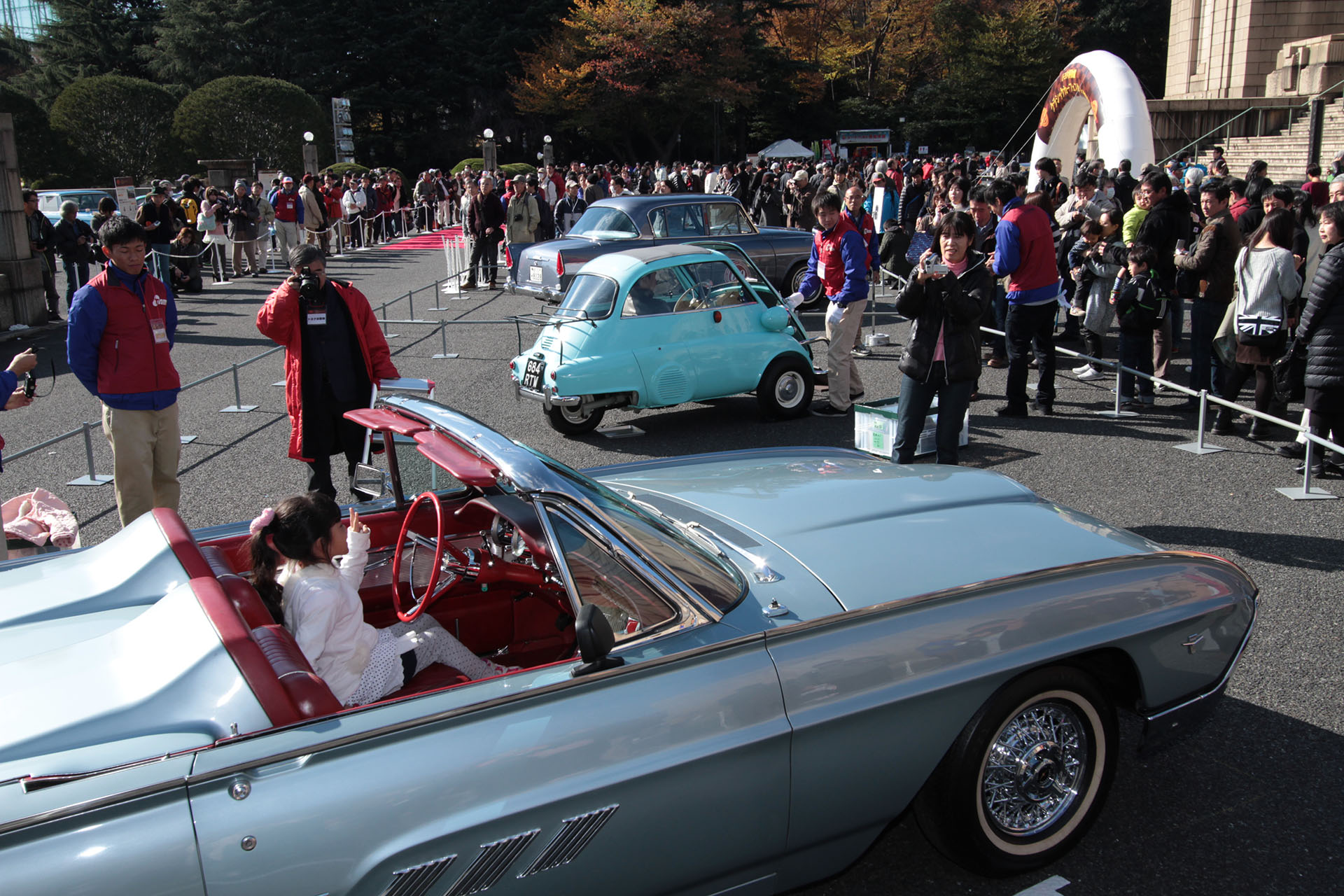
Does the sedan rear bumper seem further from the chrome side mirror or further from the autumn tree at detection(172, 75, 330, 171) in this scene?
the autumn tree at detection(172, 75, 330, 171)

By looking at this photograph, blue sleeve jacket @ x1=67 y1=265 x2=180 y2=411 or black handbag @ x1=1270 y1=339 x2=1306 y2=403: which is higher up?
blue sleeve jacket @ x1=67 y1=265 x2=180 y2=411

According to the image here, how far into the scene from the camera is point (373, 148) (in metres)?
51.6

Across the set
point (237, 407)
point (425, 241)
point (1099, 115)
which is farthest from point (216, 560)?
point (425, 241)

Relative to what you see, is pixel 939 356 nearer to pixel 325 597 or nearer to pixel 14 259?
pixel 325 597

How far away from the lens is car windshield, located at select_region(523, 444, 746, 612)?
9.30 ft

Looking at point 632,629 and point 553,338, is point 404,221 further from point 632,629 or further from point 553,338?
point 632,629

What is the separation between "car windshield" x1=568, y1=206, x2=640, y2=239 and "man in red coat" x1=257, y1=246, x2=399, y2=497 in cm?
822

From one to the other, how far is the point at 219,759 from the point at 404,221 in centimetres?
2888

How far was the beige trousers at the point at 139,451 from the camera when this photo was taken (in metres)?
5.37

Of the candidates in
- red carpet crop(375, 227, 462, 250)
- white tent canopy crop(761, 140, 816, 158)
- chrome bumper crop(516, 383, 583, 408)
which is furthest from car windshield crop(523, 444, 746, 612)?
white tent canopy crop(761, 140, 816, 158)

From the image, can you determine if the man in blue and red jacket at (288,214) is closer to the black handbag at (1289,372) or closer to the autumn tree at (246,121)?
the autumn tree at (246,121)

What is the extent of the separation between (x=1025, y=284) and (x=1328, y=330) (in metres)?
2.39

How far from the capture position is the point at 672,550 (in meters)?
2.97

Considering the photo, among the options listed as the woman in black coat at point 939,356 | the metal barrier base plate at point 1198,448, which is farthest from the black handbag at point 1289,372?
the woman in black coat at point 939,356
